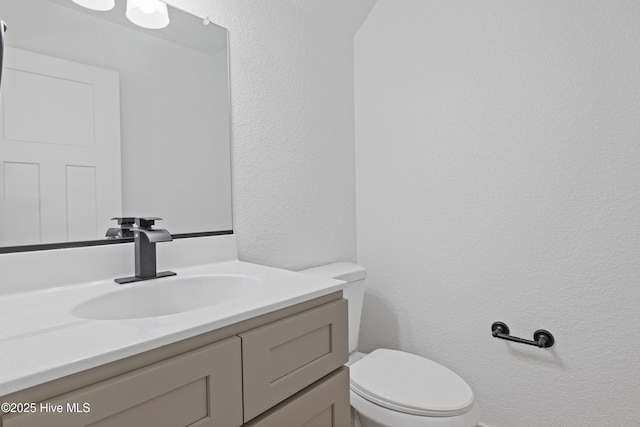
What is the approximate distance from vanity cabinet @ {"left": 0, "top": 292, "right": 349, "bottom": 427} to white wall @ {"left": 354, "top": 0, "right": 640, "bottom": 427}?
81 centimetres

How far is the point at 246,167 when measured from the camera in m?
1.29

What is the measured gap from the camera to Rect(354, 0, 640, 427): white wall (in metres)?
1.16

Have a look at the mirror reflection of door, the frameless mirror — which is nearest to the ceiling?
the frameless mirror

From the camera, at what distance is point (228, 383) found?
0.63 m

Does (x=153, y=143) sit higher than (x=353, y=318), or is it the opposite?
(x=153, y=143)

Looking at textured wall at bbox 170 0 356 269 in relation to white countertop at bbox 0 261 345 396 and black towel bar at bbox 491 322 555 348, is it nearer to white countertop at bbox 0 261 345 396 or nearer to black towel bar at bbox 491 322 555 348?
white countertop at bbox 0 261 345 396

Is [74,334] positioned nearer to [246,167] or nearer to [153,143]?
[153,143]

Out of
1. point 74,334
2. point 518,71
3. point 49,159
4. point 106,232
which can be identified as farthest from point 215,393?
point 518,71

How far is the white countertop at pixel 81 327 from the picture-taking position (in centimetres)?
46

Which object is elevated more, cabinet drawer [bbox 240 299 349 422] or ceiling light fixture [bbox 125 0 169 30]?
ceiling light fixture [bbox 125 0 169 30]

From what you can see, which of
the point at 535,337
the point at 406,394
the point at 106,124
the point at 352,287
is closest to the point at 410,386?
the point at 406,394

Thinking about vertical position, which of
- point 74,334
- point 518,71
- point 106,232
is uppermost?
point 518,71

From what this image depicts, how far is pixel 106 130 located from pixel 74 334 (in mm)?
631

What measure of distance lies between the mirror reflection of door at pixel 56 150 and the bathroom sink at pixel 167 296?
21 centimetres
